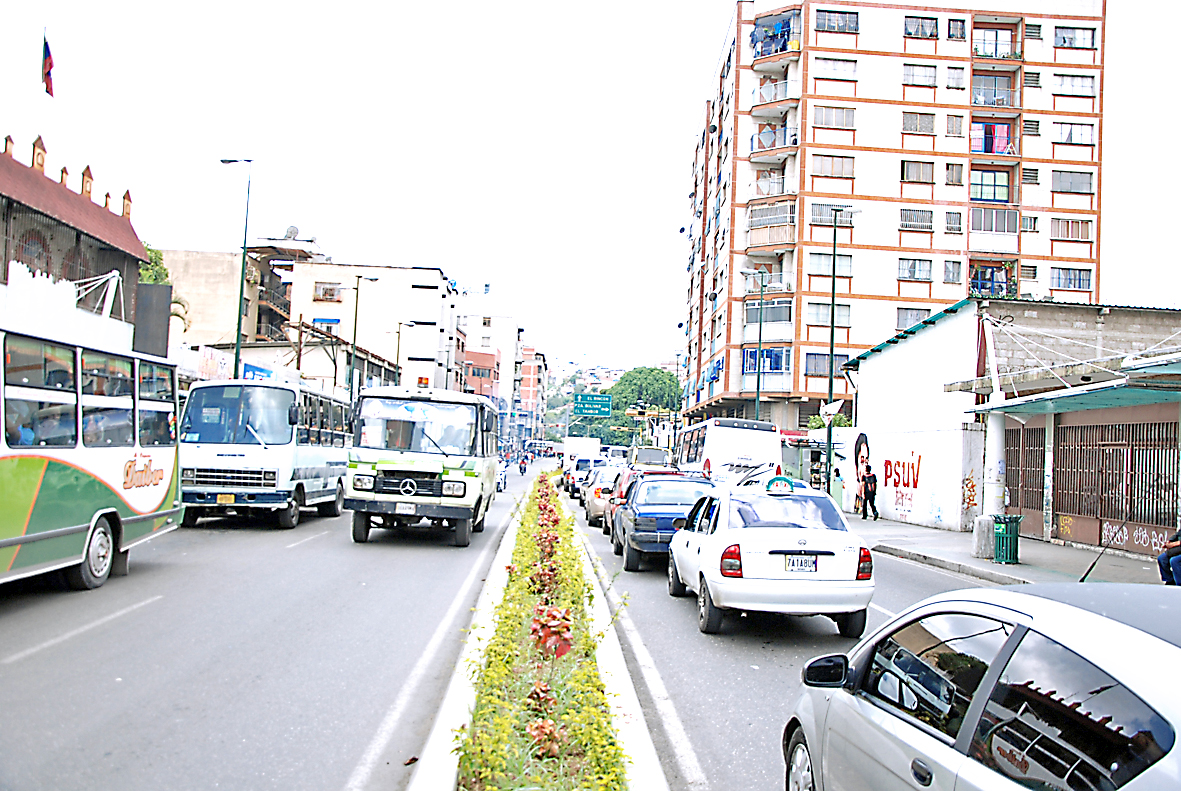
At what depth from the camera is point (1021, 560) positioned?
1769 cm

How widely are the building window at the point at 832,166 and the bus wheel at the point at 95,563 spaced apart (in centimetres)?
4556

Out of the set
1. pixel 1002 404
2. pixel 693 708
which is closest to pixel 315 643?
pixel 693 708

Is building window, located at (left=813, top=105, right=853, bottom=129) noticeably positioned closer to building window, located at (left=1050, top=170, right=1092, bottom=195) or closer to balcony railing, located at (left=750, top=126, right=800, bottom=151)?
balcony railing, located at (left=750, top=126, right=800, bottom=151)

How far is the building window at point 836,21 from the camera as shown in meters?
50.7

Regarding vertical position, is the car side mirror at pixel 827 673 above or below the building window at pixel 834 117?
below

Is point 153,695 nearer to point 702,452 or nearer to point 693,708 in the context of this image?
point 693,708

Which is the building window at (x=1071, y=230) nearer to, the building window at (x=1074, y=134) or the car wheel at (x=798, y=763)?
the building window at (x=1074, y=134)

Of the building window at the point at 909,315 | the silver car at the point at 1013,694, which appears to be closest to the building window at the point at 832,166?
the building window at the point at 909,315

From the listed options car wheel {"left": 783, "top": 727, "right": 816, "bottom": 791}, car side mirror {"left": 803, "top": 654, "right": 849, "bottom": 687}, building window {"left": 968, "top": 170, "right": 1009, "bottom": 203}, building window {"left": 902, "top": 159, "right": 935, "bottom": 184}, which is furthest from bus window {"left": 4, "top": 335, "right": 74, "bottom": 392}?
building window {"left": 968, "top": 170, "right": 1009, "bottom": 203}

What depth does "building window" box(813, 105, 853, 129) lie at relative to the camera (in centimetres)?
5050

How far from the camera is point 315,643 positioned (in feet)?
27.5

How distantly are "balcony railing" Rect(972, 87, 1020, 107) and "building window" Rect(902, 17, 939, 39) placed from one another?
414 cm

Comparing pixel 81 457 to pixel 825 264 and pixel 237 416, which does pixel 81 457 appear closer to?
pixel 237 416

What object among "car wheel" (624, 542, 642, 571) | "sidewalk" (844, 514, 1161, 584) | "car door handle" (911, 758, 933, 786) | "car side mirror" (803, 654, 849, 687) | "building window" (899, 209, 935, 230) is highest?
"building window" (899, 209, 935, 230)
